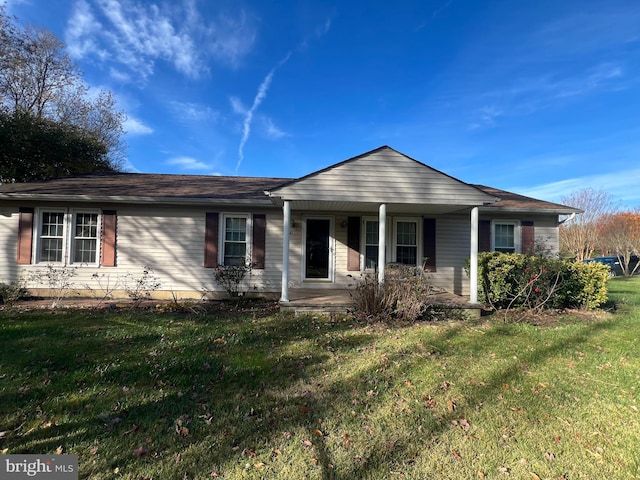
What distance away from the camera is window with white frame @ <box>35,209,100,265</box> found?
8438 millimetres

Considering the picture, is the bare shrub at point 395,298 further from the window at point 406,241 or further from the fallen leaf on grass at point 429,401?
the window at point 406,241

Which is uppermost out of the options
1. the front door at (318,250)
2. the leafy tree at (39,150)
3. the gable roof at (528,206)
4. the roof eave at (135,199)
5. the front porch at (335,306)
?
the leafy tree at (39,150)

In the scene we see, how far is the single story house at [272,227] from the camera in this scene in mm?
7234

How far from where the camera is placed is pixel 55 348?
4609 millimetres

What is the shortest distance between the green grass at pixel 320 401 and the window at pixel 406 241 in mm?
4039

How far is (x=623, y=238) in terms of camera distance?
21.6 meters

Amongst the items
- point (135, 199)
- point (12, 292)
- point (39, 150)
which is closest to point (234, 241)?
point (135, 199)

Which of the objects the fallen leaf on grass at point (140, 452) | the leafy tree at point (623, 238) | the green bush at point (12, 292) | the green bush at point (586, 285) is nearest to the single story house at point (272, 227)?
the green bush at point (12, 292)

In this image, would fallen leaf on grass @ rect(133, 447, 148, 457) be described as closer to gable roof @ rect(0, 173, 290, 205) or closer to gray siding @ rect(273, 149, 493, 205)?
gray siding @ rect(273, 149, 493, 205)

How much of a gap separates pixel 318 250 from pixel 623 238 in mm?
24552

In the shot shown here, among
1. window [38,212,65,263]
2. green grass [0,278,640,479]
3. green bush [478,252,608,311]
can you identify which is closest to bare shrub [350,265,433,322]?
green grass [0,278,640,479]

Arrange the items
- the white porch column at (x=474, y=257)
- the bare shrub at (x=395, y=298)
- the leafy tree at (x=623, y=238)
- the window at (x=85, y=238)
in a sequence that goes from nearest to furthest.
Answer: the bare shrub at (x=395, y=298)
the white porch column at (x=474, y=257)
the window at (x=85, y=238)
the leafy tree at (x=623, y=238)

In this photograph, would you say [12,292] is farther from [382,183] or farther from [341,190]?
[382,183]

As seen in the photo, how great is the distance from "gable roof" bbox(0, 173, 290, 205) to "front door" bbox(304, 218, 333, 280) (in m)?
1.69
